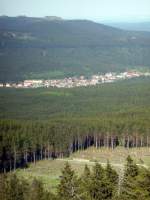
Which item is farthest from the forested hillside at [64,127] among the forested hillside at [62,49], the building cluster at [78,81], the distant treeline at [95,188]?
the forested hillside at [62,49]

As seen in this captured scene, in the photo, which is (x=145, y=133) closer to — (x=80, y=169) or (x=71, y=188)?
(x=80, y=169)

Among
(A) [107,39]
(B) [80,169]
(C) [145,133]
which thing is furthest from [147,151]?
(A) [107,39]

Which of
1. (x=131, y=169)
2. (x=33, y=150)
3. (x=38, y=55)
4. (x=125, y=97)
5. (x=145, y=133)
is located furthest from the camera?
(x=38, y=55)

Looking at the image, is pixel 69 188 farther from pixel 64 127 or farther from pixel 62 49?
pixel 62 49

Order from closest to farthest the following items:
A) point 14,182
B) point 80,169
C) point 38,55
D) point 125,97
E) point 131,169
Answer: point 131,169 < point 14,182 < point 80,169 < point 125,97 < point 38,55

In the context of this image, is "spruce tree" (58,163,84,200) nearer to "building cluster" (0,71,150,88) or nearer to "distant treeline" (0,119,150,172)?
"distant treeline" (0,119,150,172)

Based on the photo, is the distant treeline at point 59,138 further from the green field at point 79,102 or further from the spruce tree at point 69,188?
the spruce tree at point 69,188

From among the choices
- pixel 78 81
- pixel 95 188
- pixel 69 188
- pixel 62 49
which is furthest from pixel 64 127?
pixel 62 49
